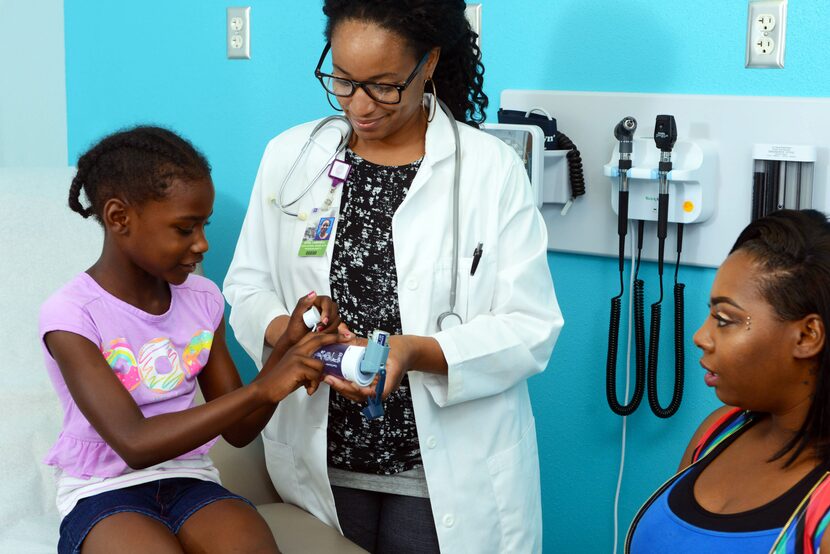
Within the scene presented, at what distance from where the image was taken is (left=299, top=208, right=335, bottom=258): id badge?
1.59m

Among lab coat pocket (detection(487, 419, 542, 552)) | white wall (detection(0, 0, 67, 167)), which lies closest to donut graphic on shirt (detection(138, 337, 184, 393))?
lab coat pocket (detection(487, 419, 542, 552))

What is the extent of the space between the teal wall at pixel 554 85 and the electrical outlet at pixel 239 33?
2 cm

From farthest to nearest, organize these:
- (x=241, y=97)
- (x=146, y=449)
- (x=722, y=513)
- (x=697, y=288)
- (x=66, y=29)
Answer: (x=66, y=29) → (x=241, y=97) → (x=697, y=288) → (x=146, y=449) → (x=722, y=513)

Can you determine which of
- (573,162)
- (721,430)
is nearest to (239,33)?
(573,162)

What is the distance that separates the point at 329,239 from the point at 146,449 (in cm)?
45

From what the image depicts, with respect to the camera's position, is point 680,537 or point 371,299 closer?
point 680,537

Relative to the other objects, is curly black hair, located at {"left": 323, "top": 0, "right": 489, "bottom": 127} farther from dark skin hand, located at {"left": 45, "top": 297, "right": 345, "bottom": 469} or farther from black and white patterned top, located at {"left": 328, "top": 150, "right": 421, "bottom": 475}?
dark skin hand, located at {"left": 45, "top": 297, "right": 345, "bottom": 469}

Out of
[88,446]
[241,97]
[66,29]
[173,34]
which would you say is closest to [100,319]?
[88,446]

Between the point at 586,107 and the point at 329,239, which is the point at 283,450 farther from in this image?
→ the point at 586,107

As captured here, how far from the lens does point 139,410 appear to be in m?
1.36

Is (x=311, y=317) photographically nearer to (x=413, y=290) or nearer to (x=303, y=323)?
(x=303, y=323)

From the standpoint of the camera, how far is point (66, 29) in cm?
274

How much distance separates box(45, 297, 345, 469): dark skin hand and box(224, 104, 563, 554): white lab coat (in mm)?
231

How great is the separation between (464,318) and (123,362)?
1.73 ft
